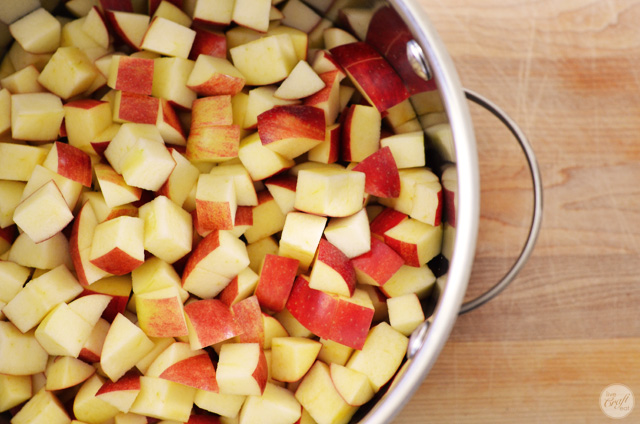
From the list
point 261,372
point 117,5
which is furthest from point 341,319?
point 117,5

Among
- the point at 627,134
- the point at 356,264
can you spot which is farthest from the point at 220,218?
the point at 627,134

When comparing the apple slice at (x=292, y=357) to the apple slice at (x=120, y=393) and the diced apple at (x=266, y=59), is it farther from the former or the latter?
the diced apple at (x=266, y=59)

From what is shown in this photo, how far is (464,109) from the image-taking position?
858mm

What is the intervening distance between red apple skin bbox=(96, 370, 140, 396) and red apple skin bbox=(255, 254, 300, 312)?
0.29m

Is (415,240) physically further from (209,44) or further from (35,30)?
(35,30)

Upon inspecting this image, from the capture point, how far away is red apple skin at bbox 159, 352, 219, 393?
101cm

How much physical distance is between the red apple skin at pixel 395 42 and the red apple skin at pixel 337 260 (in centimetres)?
36

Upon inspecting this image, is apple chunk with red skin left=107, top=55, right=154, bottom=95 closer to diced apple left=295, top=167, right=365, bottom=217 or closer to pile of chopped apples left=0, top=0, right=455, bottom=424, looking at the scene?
pile of chopped apples left=0, top=0, right=455, bottom=424

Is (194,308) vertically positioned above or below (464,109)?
below

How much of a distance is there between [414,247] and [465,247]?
7.7 inches

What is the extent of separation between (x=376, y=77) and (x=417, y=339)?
52cm

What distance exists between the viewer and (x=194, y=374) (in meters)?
1.02

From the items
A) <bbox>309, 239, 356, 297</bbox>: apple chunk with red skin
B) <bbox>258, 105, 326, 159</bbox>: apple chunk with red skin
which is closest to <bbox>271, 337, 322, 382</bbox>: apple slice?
<bbox>309, 239, 356, 297</bbox>: apple chunk with red skin

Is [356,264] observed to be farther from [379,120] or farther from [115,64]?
[115,64]
